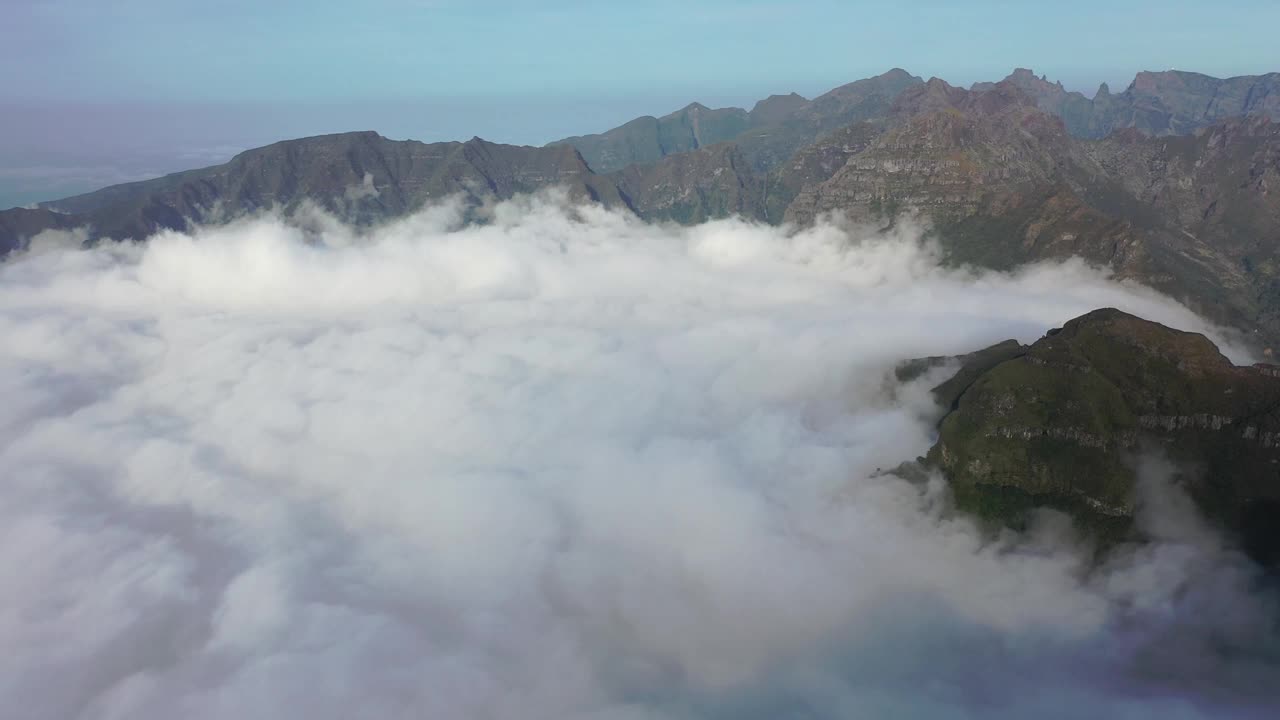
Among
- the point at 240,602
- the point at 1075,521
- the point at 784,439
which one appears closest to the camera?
the point at 1075,521

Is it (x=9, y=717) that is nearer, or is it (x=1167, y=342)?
(x=9, y=717)

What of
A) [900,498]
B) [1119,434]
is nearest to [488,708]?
[900,498]

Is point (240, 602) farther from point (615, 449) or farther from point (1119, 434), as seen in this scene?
point (1119, 434)

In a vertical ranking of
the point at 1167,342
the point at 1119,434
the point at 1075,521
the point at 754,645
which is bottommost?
the point at 754,645

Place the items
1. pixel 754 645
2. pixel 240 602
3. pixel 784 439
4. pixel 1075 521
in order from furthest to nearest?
pixel 784 439
pixel 240 602
pixel 1075 521
pixel 754 645

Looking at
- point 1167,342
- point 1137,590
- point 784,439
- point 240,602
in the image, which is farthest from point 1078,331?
point 240,602

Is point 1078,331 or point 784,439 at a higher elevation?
point 1078,331

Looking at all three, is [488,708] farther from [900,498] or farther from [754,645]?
[900,498]
